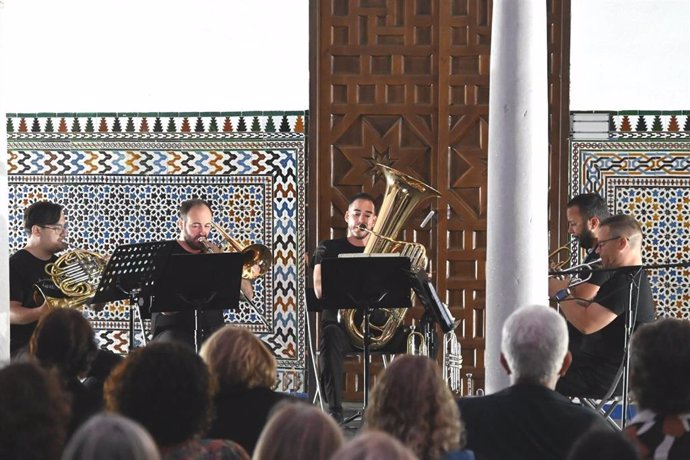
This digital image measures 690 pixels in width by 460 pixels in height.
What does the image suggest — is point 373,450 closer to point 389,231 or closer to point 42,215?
point 389,231

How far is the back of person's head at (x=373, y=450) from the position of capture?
1994 mm

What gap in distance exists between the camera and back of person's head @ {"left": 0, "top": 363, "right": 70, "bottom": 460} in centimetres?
253

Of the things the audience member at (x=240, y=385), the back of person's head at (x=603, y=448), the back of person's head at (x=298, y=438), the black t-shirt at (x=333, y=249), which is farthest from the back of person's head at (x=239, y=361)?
the black t-shirt at (x=333, y=249)

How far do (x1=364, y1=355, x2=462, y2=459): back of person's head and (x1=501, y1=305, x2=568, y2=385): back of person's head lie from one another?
0.54 metres

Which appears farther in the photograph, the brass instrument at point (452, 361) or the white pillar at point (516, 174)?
the brass instrument at point (452, 361)

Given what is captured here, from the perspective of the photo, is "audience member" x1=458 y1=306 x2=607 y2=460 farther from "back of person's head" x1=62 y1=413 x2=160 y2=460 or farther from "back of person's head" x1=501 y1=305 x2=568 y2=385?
"back of person's head" x1=62 y1=413 x2=160 y2=460

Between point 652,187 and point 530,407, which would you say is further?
point 652,187

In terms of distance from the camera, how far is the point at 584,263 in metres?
6.36

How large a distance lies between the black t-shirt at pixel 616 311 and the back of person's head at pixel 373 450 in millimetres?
3814

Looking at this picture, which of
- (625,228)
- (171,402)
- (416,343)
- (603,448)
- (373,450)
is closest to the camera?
(373,450)

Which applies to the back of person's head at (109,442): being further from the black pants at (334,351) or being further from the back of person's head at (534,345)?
the black pants at (334,351)

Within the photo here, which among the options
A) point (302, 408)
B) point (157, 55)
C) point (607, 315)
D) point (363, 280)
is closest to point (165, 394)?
point (302, 408)

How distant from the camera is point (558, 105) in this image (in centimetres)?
766

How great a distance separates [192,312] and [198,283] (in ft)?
2.36
